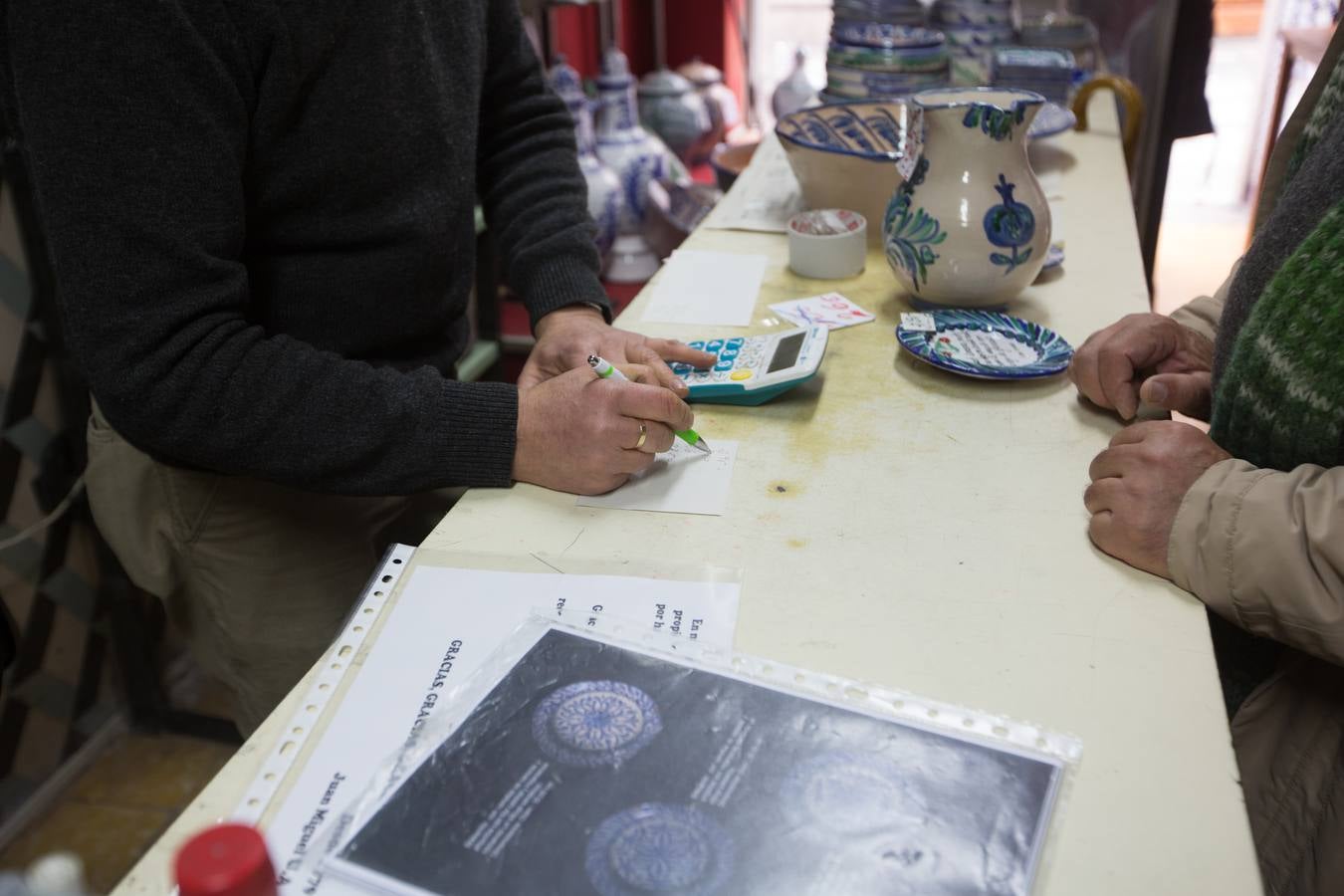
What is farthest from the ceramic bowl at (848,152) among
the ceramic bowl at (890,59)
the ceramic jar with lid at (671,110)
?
the ceramic jar with lid at (671,110)

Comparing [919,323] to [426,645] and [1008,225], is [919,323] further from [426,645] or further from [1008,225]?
[426,645]

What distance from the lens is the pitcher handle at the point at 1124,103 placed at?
1.83 m

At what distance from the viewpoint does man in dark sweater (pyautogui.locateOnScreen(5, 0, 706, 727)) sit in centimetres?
82

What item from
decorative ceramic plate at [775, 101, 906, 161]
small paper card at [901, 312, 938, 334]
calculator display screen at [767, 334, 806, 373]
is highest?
decorative ceramic plate at [775, 101, 906, 161]

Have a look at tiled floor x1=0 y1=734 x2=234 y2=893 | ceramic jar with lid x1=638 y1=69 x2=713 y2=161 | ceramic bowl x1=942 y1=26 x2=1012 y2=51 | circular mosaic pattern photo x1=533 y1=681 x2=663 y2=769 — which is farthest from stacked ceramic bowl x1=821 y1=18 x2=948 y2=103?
tiled floor x1=0 y1=734 x2=234 y2=893

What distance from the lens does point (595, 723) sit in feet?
1.96

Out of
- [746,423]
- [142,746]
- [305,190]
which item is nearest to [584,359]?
[746,423]

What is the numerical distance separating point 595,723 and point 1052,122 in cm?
154

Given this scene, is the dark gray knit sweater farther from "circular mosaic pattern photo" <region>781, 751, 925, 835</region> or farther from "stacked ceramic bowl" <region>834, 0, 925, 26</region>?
"stacked ceramic bowl" <region>834, 0, 925, 26</region>

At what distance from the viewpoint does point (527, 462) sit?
0.88m

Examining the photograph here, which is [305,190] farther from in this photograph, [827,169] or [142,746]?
[142,746]

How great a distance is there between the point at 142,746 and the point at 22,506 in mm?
534

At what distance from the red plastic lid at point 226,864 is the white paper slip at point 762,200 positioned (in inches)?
46.3

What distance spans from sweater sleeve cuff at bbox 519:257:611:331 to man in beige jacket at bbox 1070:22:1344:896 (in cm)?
64
